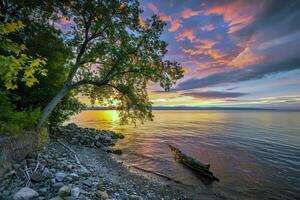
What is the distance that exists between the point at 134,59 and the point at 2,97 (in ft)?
31.3

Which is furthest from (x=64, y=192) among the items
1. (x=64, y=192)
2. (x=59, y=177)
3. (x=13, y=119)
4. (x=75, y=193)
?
(x=13, y=119)

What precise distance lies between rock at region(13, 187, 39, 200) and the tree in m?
7.01

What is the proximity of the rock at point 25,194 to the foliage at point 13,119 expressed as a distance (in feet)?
12.5

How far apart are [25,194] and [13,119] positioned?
546 centimetres

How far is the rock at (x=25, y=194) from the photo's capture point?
6310 mm

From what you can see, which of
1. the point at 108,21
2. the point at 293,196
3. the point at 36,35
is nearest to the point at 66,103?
the point at 36,35

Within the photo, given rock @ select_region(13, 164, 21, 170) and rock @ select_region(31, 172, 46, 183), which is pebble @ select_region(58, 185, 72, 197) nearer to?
rock @ select_region(31, 172, 46, 183)

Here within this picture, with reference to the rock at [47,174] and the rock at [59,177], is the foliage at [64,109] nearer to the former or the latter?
the rock at [47,174]

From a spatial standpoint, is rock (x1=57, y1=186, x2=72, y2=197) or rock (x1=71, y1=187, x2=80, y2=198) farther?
rock (x1=71, y1=187, x2=80, y2=198)

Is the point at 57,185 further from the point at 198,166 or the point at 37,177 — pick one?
the point at 198,166

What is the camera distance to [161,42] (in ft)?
46.6

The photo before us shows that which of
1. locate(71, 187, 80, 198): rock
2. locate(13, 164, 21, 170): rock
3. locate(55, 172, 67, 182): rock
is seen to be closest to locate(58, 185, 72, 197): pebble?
locate(71, 187, 80, 198): rock

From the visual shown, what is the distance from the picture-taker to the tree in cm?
1348

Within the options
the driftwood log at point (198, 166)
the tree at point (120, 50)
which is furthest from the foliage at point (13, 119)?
the driftwood log at point (198, 166)
